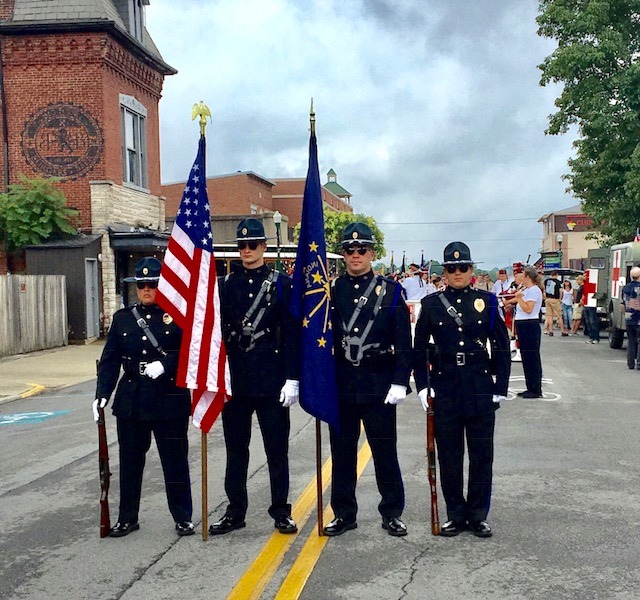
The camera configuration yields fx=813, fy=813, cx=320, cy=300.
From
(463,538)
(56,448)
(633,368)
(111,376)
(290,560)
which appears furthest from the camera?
(633,368)

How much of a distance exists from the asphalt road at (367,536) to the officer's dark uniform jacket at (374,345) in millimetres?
1035

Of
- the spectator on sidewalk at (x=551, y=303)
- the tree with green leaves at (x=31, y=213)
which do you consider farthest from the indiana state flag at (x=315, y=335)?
the spectator on sidewalk at (x=551, y=303)

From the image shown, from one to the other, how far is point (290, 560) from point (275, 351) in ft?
4.81

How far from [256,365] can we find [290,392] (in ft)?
1.06

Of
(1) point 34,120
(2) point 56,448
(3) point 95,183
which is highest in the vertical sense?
(1) point 34,120

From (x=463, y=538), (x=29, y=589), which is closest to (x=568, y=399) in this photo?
(x=463, y=538)

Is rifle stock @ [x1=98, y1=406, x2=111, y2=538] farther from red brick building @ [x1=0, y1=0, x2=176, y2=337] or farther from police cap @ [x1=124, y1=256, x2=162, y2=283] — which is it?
red brick building @ [x1=0, y1=0, x2=176, y2=337]

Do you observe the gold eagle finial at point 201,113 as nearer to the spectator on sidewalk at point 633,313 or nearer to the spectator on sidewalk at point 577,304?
the spectator on sidewalk at point 633,313

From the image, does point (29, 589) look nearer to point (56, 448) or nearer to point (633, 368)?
point (56, 448)

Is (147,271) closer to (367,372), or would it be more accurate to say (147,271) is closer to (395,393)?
(367,372)

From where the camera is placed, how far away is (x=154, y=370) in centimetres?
582

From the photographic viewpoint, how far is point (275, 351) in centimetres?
587

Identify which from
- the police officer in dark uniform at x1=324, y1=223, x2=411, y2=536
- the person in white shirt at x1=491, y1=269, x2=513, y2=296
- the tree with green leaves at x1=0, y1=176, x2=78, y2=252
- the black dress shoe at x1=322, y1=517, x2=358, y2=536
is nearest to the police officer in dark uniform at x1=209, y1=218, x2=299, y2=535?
the black dress shoe at x1=322, y1=517, x2=358, y2=536

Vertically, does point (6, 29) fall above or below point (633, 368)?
above
